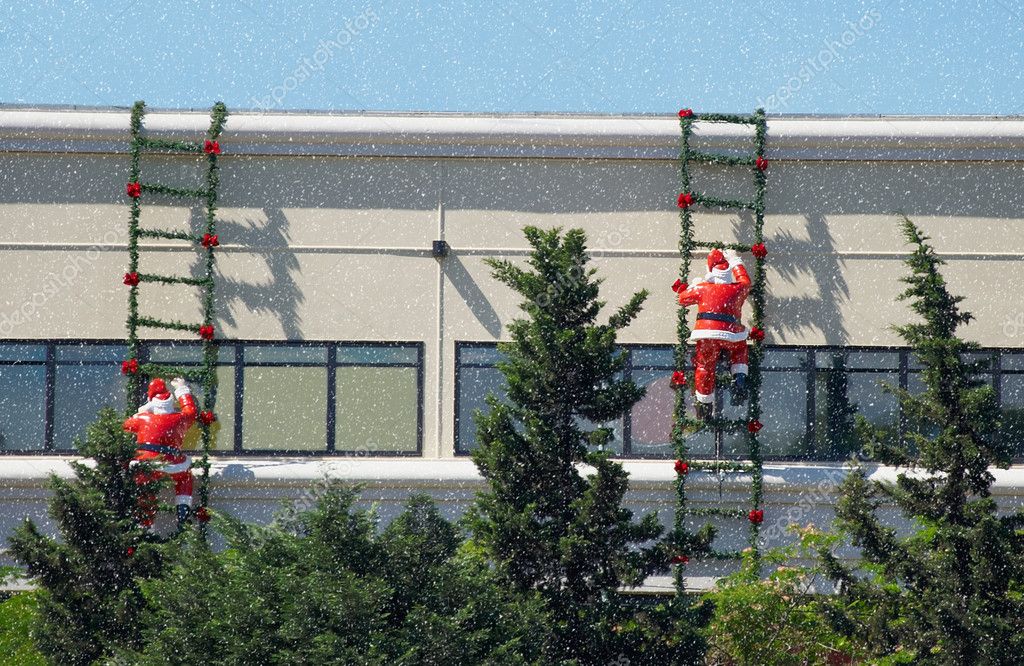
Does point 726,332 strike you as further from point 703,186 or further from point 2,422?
point 2,422

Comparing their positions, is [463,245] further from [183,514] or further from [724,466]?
[183,514]

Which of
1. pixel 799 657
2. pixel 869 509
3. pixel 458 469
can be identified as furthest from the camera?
pixel 458 469

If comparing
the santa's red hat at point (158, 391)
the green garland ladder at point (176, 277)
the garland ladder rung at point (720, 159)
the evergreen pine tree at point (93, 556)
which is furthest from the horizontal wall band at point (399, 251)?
the evergreen pine tree at point (93, 556)

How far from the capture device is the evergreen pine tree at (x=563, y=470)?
52.2 feet

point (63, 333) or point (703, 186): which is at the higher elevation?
point (703, 186)

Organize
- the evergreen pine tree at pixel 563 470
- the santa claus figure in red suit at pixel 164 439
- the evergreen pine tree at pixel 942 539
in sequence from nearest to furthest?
the evergreen pine tree at pixel 942 539, the evergreen pine tree at pixel 563 470, the santa claus figure in red suit at pixel 164 439

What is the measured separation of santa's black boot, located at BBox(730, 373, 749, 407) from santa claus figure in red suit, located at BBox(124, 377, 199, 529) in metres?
6.84

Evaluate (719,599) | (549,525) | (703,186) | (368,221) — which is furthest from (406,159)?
(719,599)

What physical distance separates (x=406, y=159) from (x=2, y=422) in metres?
6.43

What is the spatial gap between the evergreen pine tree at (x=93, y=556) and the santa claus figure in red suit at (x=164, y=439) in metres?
0.32

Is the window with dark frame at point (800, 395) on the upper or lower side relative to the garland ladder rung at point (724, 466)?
upper

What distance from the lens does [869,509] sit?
16125 millimetres

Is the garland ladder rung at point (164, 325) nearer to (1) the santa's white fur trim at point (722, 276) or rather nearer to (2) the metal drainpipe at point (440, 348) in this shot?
(2) the metal drainpipe at point (440, 348)

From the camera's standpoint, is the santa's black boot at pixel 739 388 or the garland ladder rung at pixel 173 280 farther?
the garland ladder rung at pixel 173 280
